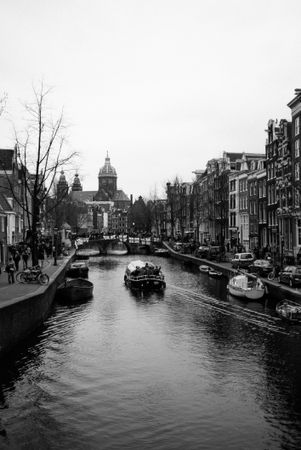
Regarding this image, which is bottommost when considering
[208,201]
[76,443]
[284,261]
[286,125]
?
[76,443]

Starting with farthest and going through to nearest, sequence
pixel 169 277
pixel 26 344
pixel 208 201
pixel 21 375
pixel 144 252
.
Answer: pixel 144 252
pixel 208 201
pixel 169 277
pixel 26 344
pixel 21 375

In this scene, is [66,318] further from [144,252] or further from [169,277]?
[144,252]

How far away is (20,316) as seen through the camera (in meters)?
26.4

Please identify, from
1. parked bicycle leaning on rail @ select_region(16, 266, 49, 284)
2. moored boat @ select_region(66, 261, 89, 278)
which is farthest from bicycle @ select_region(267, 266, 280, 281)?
moored boat @ select_region(66, 261, 89, 278)

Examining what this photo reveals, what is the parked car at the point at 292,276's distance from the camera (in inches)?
1500

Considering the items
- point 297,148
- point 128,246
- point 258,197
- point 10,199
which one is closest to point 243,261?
point 297,148

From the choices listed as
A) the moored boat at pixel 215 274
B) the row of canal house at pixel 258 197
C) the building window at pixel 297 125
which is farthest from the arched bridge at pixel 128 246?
the building window at pixel 297 125

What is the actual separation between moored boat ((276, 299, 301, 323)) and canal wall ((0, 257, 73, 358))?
48.0 feet

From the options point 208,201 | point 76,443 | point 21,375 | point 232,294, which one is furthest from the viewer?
point 208,201

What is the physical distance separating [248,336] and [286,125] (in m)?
38.1

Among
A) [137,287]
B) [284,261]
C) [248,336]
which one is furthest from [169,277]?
[248,336]

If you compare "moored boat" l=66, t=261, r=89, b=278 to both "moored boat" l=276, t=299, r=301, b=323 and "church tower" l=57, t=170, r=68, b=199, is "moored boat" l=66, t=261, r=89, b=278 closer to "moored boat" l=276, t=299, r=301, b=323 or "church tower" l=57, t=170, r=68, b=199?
"church tower" l=57, t=170, r=68, b=199

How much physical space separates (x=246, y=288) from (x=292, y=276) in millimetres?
3966

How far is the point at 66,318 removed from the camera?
1377 inches
